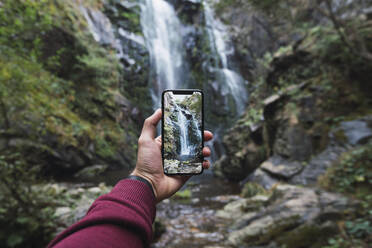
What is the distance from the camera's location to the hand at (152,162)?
113 cm

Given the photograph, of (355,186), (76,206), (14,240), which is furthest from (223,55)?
(14,240)

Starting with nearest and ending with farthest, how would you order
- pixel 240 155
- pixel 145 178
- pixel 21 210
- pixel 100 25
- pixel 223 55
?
pixel 145 178 < pixel 21 210 < pixel 240 155 < pixel 100 25 < pixel 223 55

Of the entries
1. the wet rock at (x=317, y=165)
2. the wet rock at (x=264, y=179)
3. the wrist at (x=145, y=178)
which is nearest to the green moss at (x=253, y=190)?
the wet rock at (x=264, y=179)

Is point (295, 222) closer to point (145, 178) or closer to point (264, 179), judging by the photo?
point (145, 178)

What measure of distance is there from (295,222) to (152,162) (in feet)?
9.86

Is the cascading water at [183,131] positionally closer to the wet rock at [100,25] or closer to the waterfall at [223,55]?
the waterfall at [223,55]

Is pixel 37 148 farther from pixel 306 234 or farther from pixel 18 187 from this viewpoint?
pixel 306 234

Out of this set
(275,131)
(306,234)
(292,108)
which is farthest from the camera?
(275,131)

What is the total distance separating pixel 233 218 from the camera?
4754 millimetres

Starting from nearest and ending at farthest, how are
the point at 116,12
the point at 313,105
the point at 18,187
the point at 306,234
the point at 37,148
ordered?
the point at 18,187, the point at 306,234, the point at 37,148, the point at 313,105, the point at 116,12

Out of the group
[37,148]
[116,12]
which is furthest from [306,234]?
[116,12]

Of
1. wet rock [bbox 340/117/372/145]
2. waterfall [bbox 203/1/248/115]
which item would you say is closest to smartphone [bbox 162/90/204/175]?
wet rock [bbox 340/117/372/145]

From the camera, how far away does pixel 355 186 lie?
12.6 ft

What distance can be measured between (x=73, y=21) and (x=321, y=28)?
30.4 ft
